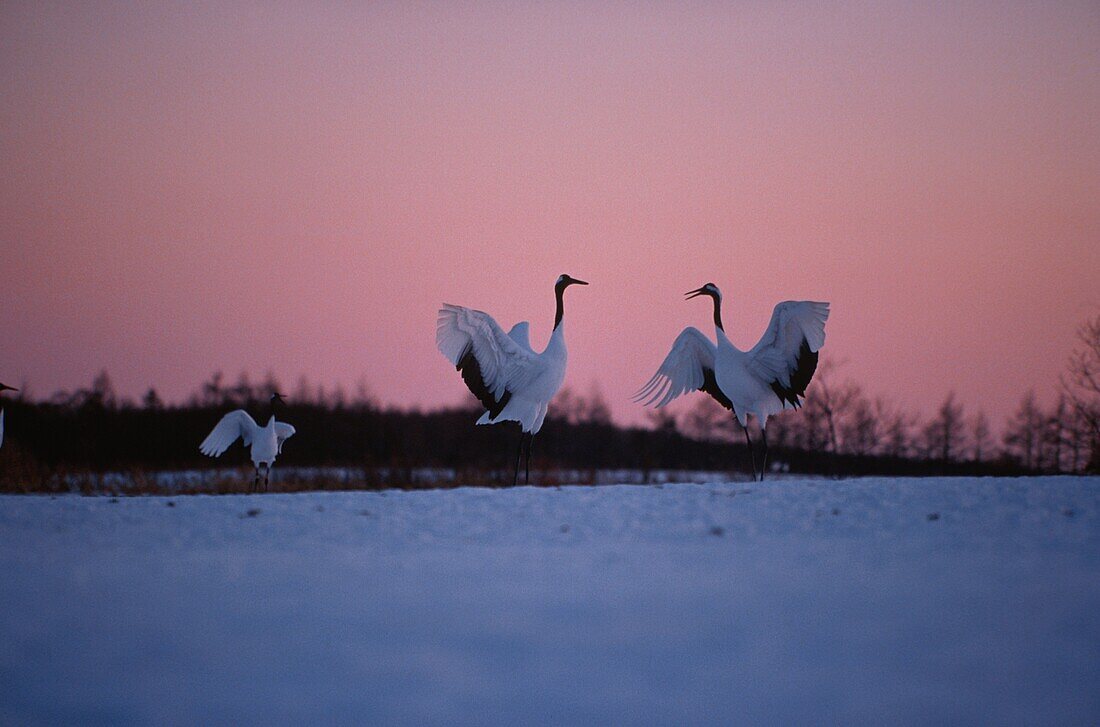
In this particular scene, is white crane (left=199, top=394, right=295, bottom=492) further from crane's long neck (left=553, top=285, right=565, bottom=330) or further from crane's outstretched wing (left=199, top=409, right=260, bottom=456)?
crane's long neck (left=553, top=285, right=565, bottom=330)

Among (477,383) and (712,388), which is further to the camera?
(712,388)

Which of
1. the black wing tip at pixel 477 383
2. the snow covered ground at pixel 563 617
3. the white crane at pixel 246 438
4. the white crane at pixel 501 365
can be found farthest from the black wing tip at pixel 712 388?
the white crane at pixel 246 438

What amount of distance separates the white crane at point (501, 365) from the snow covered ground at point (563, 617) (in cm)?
394

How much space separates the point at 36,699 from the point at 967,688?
5.04m

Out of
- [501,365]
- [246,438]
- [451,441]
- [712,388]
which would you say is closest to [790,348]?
[712,388]

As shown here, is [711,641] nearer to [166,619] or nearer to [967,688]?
[967,688]

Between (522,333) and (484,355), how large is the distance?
1.62 metres

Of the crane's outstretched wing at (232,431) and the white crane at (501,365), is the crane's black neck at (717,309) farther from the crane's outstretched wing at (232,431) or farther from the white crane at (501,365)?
the crane's outstretched wing at (232,431)

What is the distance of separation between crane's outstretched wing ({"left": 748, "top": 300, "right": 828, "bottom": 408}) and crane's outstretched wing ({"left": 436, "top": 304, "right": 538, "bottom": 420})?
3.03m

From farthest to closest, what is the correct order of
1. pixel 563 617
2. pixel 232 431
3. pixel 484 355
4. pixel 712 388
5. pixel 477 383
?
1. pixel 232 431
2. pixel 712 388
3. pixel 477 383
4. pixel 484 355
5. pixel 563 617

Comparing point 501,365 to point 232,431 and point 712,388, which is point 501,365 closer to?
point 712,388

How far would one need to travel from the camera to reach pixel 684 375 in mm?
14773

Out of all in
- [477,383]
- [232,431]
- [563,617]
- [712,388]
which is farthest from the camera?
[232,431]

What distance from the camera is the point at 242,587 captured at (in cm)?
685
